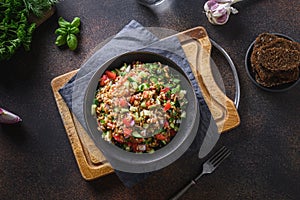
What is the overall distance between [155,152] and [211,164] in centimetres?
38

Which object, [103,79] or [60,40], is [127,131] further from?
[60,40]

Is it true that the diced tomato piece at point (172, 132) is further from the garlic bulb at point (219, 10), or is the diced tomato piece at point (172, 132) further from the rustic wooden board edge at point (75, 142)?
the garlic bulb at point (219, 10)

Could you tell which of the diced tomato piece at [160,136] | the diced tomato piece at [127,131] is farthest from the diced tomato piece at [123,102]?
the diced tomato piece at [160,136]

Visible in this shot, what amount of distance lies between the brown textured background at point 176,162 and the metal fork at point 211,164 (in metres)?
0.05

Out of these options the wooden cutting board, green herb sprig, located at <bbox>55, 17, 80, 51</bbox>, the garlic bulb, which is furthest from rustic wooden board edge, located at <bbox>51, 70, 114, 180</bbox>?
the garlic bulb

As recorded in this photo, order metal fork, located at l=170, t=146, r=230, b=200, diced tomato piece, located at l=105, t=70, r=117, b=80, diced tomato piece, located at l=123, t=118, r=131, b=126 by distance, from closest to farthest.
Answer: diced tomato piece, located at l=123, t=118, r=131, b=126 < diced tomato piece, located at l=105, t=70, r=117, b=80 < metal fork, located at l=170, t=146, r=230, b=200

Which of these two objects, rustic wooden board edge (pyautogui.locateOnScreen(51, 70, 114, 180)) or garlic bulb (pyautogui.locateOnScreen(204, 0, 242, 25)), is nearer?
rustic wooden board edge (pyautogui.locateOnScreen(51, 70, 114, 180))

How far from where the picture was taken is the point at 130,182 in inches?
97.7

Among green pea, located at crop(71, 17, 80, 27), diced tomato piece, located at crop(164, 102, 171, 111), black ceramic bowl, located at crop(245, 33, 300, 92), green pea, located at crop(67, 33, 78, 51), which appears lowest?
black ceramic bowl, located at crop(245, 33, 300, 92)

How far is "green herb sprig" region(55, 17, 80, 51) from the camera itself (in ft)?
8.85

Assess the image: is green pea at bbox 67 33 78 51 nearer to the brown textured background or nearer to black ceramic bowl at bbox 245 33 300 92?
the brown textured background

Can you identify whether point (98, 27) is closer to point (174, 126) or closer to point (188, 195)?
point (174, 126)

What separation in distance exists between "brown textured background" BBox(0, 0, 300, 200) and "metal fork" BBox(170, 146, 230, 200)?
46 millimetres

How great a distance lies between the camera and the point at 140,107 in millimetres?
2346
